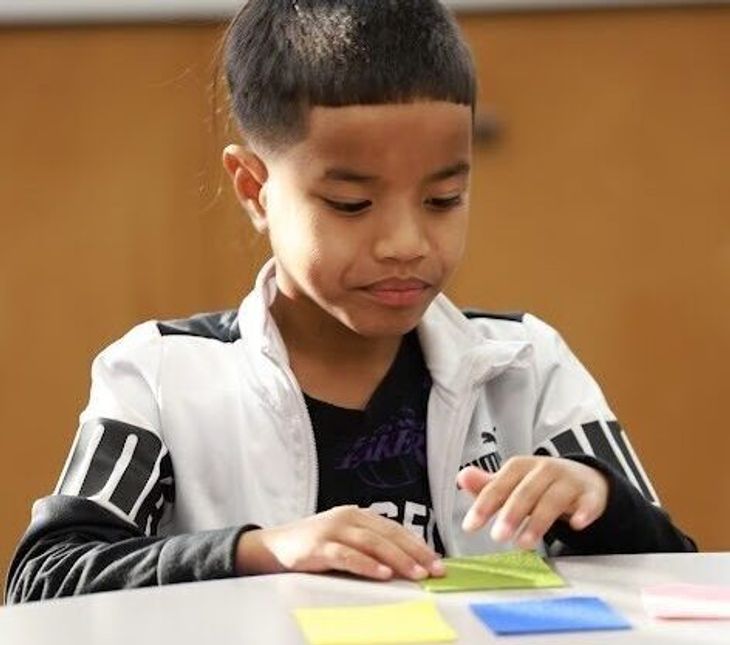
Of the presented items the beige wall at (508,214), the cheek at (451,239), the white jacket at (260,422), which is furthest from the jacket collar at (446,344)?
the beige wall at (508,214)

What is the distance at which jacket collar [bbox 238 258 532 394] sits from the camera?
1.31 m

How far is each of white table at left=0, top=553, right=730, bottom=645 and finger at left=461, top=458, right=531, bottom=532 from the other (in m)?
0.06

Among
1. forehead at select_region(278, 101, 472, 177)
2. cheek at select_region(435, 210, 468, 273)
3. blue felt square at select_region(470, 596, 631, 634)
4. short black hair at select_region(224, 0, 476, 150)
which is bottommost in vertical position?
blue felt square at select_region(470, 596, 631, 634)

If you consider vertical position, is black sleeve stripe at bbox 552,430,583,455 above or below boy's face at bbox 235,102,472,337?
below

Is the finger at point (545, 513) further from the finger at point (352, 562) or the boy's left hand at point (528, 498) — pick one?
the finger at point (352, 562)

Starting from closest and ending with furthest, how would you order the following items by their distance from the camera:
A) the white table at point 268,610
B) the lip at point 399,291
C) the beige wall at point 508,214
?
1. the white table at point 268,610
2. the lip at point 399,291
3. the beige wall at point 508,214

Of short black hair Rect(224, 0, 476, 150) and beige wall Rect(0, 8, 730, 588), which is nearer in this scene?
short black hair Rect(224, 0, 476, 150)

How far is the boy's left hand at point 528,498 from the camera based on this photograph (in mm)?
1032

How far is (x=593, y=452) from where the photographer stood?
1291 mm

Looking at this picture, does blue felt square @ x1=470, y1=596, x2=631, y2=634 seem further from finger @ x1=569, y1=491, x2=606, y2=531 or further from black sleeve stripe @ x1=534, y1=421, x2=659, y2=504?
black sleeve stripe @ x1=534, y1=421, x2=659, y2=504

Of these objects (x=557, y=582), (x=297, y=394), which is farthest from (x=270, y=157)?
(x=557, y=582)

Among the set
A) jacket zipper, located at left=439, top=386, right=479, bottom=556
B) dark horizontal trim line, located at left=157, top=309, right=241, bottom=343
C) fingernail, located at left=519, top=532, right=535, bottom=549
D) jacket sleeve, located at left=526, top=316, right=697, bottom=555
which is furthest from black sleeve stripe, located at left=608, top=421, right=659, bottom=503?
dark horizontal trim line, located at left=157, top=309, right=241, bottom=343

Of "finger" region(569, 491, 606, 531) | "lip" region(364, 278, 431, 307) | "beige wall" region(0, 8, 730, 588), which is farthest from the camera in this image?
"beige wall" region(0, 8, 730, 588)

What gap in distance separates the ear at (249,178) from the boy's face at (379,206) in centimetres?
7
